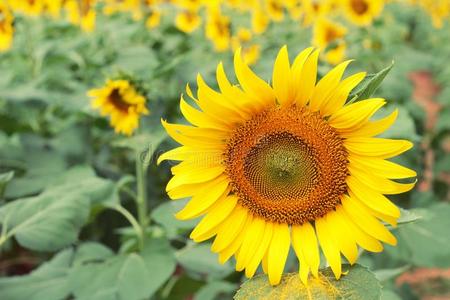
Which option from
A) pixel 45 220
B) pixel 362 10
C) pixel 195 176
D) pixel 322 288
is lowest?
pixel 45 220

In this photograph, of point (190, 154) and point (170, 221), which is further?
point (170, 221)

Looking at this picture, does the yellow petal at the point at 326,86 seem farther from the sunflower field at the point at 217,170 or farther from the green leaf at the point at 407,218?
the green leaf at the point at 407,218

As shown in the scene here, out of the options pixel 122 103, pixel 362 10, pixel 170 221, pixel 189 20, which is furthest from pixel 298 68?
pixel 189 20

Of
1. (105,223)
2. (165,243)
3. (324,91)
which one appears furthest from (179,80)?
(324,91)

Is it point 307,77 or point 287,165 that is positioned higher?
point 307,77

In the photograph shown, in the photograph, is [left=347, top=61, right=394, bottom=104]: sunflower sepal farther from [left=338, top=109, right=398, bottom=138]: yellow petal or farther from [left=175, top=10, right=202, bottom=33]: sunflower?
[left=175, top=10, right=202, bottom=33]: sunflower

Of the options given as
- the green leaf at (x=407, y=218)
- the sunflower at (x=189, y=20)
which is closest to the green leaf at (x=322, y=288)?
the green leaf at (x=407, y=218)

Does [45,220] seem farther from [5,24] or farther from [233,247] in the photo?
[5,24]

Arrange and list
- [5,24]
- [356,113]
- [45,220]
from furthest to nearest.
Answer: [5,24] < [45,220] < [356,113]

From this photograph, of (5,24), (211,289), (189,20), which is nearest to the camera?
(211,289)
